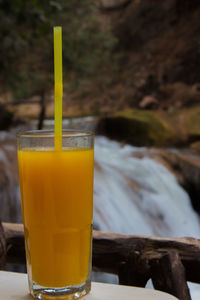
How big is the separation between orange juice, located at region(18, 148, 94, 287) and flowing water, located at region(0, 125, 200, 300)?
1.71 m

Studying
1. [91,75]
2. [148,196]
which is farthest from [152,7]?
[148,196]

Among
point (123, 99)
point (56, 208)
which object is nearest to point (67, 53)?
point (123, 99)

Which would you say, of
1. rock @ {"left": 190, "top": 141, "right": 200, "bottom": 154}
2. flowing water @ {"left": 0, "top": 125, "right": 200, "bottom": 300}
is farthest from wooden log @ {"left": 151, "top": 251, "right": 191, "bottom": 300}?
rock @ {"left": 190, "top": 141, "right": 200, "bottom": 154}

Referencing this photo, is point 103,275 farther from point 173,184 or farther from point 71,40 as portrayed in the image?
point 71,40

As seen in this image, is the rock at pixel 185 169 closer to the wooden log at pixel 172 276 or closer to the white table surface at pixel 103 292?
the wooden log at pixel 172 276

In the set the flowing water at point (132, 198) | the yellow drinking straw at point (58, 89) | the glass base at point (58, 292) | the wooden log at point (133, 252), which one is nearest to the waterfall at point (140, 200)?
the flowing water at point (132, 198)

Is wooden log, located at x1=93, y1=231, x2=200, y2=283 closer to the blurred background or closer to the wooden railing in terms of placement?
the wooden railing

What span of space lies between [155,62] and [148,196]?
139 inches

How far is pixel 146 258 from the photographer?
106 cm

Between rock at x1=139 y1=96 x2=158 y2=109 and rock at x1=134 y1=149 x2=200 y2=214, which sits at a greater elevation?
rock at x1=139 y1=96 x2=158 y2=109

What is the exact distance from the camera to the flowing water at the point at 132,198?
113 inches

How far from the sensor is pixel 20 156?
0.78 m

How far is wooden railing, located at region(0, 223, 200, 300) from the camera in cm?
100

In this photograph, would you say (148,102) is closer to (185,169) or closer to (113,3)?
(185,169)
